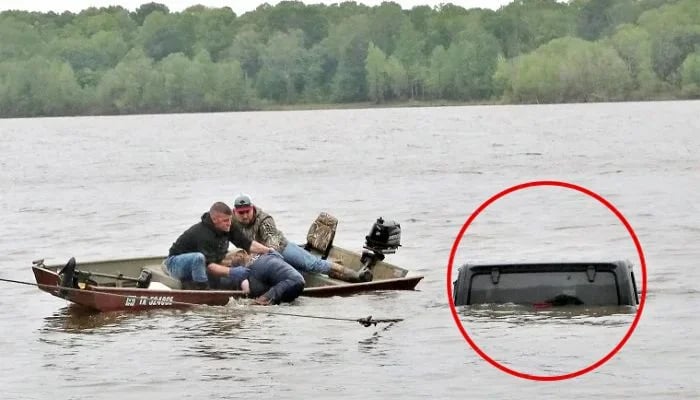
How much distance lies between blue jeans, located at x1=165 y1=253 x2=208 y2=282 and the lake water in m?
0.44

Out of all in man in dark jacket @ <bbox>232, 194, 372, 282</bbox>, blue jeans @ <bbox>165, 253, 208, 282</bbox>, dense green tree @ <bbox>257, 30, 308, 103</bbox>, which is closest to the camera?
blue jeans @ <bbox>165, 253, 208, 282</bbox>

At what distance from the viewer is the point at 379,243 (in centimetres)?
2131

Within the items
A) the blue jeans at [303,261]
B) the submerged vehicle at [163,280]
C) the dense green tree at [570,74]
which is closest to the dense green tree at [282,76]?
the dense green tree at [570,74]

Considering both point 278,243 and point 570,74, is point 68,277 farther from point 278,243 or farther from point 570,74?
point 570,74

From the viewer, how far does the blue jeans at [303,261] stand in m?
20.6

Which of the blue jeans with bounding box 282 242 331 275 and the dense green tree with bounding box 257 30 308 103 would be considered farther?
the dense green tree with bounding box 257 30 308 103

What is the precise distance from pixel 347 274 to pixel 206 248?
2109 mm

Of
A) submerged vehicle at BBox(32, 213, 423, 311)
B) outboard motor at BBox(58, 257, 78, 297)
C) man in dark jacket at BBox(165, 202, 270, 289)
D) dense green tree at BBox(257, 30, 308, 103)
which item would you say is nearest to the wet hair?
man in dark jacket at BBox(165, 202, 270, 289)

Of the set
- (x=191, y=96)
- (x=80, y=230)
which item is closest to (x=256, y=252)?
(x=80, y=230)

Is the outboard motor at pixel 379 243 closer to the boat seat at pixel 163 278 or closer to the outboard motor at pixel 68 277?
the boat seat at pixel 163 278

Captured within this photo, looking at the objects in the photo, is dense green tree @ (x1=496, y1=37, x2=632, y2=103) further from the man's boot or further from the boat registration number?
the boat registration number

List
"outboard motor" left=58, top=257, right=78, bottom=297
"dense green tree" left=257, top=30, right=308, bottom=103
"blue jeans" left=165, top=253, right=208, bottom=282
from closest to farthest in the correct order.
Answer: "outboard motor" left=58, top=257, right=78, bottom=297 < "blue jeans" left=165, top=253, right=208, bottom=282 < "dense green tree" left=257, top=30, right=308, bottom=103

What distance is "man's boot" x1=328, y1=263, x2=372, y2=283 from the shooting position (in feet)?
68.0

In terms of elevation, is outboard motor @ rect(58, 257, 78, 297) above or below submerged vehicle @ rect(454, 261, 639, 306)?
below
